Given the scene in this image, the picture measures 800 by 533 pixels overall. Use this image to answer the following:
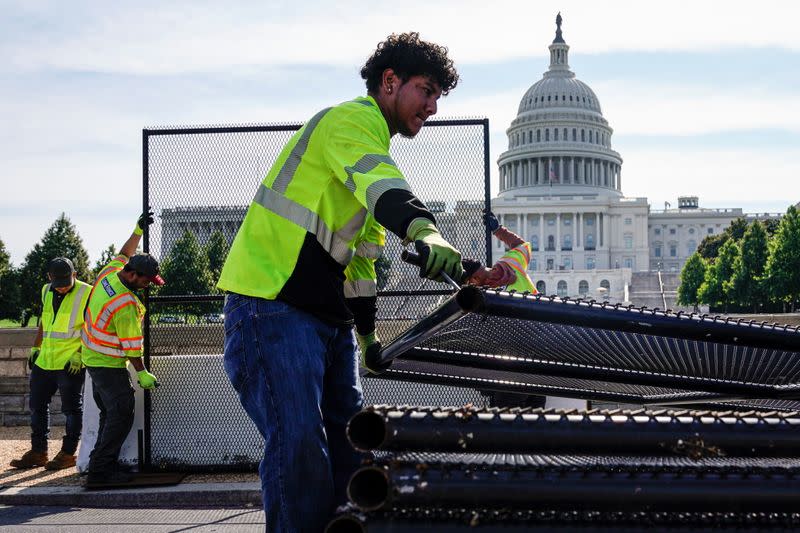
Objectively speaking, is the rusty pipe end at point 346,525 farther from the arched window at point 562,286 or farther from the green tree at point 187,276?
the arched window at point 562,286

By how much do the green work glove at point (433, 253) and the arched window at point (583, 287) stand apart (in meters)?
110

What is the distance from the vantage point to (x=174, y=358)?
27.3 ft

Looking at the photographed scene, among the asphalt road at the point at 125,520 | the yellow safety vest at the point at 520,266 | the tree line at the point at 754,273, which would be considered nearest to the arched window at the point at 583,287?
the tree line at the point at 754,273

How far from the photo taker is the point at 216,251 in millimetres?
8289

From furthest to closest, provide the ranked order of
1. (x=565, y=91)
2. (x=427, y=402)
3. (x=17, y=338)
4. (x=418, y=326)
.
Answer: (x=565, y=91) < (x=17, y=338) < (x=427, y=402) < (x=418, y=326)

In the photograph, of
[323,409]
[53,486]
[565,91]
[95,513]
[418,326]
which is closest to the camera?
[418,326]

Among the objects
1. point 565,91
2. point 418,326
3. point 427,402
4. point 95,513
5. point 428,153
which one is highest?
point 565,91

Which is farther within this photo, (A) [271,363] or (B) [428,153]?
(B) [428,153]

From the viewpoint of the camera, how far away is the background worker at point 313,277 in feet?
7.61

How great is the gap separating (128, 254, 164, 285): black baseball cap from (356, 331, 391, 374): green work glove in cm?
476

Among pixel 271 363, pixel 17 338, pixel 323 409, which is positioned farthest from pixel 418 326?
pixel 17 338

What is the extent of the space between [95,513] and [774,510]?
5.83m

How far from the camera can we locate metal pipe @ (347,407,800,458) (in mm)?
1646

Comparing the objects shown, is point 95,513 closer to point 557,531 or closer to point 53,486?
point 53,486
